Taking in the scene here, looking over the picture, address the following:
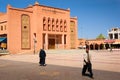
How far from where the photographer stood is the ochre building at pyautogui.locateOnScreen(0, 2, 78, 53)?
49.8 metres

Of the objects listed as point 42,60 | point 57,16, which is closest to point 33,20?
point 57,16

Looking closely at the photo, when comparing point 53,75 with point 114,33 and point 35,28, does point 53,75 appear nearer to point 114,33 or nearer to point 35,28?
point 35,28

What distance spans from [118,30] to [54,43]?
3390 centimetres

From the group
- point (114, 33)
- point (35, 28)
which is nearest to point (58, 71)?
point (35, 28)

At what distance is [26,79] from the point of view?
1272 centimetres

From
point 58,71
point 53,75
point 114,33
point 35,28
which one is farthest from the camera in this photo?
point 114,33

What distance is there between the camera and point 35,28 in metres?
53.2

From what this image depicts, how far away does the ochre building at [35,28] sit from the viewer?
163ft

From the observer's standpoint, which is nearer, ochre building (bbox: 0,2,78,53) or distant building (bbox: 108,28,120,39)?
ochre building (bbox: 0,2,78,53)

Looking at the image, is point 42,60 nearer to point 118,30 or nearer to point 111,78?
point 111,78

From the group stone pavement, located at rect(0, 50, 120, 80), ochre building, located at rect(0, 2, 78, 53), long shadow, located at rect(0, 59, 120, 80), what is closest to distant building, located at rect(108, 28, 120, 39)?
ochre building, located at rect(0, 2, 78, 53)

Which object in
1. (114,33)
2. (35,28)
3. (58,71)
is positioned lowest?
(58,71)

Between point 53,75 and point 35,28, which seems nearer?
point 53,75

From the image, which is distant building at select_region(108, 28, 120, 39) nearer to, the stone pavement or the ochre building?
the ochre building
